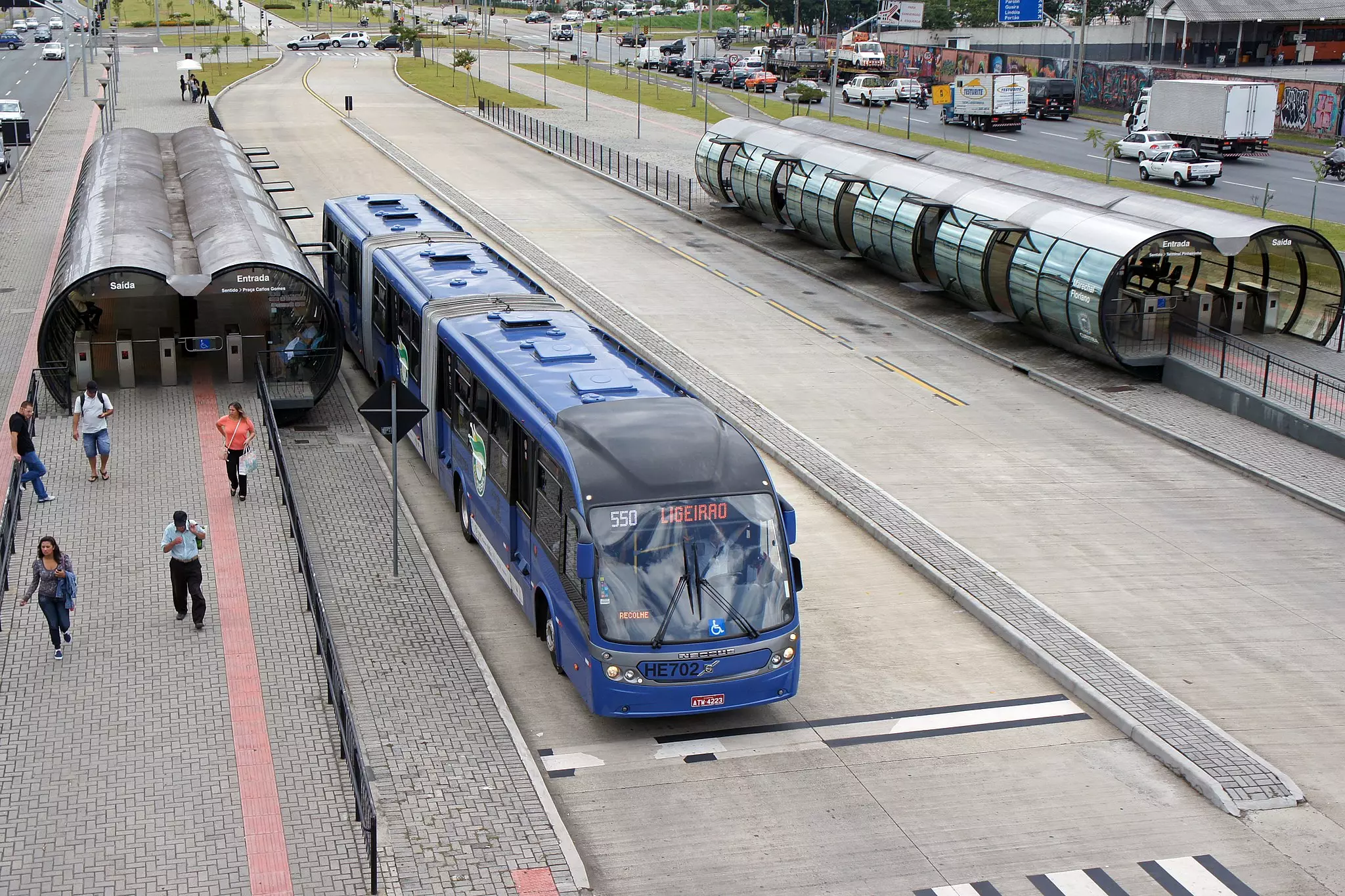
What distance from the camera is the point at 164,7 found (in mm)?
159125

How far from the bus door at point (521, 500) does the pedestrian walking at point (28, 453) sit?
7.21 meters

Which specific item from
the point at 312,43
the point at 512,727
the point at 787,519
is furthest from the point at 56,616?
the point at 312,43

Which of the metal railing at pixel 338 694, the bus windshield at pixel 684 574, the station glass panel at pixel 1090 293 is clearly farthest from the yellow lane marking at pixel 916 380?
the bus windshield at pixel 684 574

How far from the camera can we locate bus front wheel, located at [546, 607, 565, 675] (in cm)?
1483

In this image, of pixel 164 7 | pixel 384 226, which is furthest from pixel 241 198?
pixel 164 7

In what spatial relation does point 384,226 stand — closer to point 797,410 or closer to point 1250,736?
point 797,410

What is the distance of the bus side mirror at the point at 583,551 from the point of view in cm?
1334

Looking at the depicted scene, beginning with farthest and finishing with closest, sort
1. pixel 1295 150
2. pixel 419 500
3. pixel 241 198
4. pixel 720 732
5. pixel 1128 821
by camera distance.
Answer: pixel 1295 150 < pixel 241 198 < pixel 419 500 < pixel 720 732 < pixel 1128 821

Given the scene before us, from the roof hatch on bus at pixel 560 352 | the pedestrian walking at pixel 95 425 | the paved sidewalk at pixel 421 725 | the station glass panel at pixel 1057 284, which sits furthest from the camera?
the station glass panel at pixel 1057 284

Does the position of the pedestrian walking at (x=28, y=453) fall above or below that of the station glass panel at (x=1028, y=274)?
below

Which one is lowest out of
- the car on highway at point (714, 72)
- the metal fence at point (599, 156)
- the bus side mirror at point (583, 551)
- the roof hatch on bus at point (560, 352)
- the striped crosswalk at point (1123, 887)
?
the striped crosswalk at point (1123, 887)

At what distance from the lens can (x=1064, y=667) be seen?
15477 mm

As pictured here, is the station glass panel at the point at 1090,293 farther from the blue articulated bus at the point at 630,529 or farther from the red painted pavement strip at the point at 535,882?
the red painted pavement strip at the point at 535,882

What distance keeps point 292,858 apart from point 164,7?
16545cm
